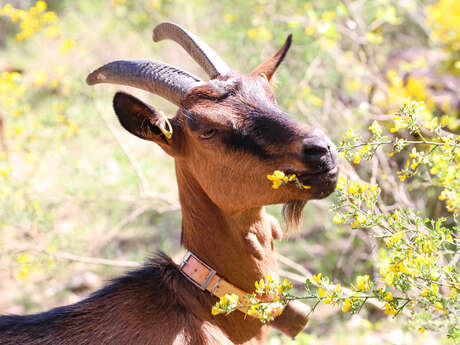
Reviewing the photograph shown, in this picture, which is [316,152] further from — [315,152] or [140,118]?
[140,118]

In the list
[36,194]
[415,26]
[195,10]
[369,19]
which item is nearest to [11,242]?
[36,194]

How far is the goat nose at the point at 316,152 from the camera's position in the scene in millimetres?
2156

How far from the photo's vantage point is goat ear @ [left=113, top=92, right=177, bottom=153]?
2434 millimetres

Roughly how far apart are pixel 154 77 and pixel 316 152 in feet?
3.28

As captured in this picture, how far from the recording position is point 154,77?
103 inches

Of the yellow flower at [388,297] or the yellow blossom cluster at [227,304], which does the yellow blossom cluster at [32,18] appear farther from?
the yellow flower at [388,297]

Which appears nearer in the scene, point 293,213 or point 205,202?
point 293,213

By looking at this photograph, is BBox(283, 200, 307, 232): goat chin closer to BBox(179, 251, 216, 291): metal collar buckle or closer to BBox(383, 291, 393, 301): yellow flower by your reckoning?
BBox(179, 251, 216, 291): metal collar buckle

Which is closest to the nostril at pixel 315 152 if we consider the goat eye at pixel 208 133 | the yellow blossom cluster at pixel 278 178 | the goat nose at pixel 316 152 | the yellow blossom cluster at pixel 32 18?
the goat nose at pixel 316 152

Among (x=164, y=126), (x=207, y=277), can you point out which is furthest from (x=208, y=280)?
(x=164, y=126)

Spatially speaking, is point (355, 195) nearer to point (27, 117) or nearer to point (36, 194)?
point (36, 194)

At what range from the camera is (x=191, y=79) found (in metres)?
2.61

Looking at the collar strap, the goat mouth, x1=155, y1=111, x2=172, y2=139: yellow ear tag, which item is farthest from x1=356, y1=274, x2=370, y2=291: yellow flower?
x1=155, y1=111, x2=172, y2=139: yellow ear tag

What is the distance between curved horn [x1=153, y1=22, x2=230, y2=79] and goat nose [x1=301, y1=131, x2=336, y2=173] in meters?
0.74
